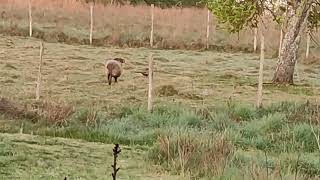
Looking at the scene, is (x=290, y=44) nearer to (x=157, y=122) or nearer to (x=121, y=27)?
(x=157, y=122)

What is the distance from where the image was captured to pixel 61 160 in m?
7.68

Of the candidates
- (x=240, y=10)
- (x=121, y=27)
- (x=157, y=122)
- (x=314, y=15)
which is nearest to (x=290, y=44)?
(x=314, y=15)

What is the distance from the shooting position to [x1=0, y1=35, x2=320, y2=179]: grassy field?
742 cm

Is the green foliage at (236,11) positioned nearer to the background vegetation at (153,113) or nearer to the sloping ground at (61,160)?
the background vegetation at (153,113)

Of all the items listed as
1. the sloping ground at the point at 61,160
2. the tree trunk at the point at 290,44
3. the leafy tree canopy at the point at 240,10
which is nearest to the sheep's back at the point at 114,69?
the leafy tree canopy at the point at 240,10

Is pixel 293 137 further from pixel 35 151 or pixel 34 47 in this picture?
pixel 34 47

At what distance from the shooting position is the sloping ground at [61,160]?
7000mm

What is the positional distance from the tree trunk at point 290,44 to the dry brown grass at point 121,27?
8.08 m

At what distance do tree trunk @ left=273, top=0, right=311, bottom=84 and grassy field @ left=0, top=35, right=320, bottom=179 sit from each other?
621 millimetres

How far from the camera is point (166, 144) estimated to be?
793 centimetres

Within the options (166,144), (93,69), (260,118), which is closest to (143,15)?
(93,69)

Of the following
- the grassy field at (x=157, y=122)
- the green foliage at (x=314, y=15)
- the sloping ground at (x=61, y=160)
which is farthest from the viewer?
the green foliage at (x=314, y=15)

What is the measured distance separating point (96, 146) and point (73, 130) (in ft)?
4.44

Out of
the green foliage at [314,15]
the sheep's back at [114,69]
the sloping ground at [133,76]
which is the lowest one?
the sloping ground at [133,76]
